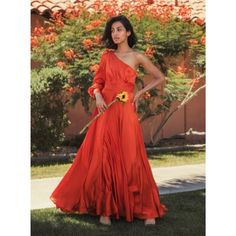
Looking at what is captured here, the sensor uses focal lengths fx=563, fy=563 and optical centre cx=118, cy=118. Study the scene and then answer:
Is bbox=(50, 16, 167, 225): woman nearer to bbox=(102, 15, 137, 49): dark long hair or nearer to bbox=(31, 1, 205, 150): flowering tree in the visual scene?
bbox=(102, 15, 137, 49): dark long hair

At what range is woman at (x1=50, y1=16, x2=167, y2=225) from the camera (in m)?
4.17

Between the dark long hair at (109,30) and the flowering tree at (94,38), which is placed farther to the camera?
the flowering tree at (94,38)

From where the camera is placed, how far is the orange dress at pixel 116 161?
13.7ft

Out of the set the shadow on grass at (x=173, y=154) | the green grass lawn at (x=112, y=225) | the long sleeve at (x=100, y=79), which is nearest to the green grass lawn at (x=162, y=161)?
the shadow on grass at (x=173, y=154)

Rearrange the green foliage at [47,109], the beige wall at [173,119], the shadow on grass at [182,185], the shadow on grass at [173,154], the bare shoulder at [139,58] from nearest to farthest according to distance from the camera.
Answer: the bare shoulder at [139,58] → the shadow on grass at [182,185] → the green foliage at [47,109] → the beige wall at [173,119] → the shadow on grass at [173,154]

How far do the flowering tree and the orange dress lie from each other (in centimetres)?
189

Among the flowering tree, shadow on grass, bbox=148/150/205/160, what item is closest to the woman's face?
the flowering tree

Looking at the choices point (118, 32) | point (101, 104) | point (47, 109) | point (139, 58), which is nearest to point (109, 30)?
point (118, 32)

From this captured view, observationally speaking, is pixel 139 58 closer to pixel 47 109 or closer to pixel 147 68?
pixel 147 68

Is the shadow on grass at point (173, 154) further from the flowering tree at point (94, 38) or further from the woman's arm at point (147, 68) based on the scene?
the woman's arm at point (147, 68)

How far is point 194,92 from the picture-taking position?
706 cm
